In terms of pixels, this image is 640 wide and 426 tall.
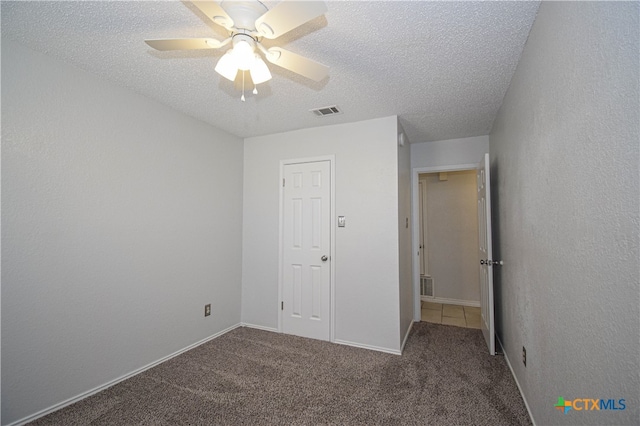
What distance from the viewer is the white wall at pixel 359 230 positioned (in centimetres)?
291

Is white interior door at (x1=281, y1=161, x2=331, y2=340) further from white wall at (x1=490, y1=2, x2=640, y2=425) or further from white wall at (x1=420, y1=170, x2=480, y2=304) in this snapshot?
white wall at (x1=420, y1=170, x2=480, y2=304)

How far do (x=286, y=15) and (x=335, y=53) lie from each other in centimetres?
74

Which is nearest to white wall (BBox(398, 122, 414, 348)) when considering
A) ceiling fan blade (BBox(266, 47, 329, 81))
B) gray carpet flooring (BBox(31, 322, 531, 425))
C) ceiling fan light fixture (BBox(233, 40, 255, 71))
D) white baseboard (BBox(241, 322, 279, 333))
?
gray carpet flooring (BBox(31, 322, 531, 425))

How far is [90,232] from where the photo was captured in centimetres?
214

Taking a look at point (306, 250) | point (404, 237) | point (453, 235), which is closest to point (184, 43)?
point (306, 250)

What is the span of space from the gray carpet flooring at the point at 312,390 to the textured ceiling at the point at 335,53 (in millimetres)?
2436

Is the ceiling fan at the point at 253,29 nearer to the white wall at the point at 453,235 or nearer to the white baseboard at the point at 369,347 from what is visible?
the white baseboard at the point at 369,347

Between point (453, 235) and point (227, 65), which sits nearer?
point (227, 65)

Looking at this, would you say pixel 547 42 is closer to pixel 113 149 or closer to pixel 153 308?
pixel 113 149

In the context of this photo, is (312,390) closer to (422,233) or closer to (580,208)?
(580,208)

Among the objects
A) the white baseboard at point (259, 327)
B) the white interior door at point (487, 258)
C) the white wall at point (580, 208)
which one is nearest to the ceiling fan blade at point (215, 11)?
the white wall at point (580, 208)

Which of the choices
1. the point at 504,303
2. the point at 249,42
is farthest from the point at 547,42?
the point at 504,303

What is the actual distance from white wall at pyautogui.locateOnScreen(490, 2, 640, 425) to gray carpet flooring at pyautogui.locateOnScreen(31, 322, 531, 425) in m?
0.44

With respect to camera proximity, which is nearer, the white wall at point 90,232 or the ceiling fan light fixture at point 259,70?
the ceiling fan light fixture at point 259,70
